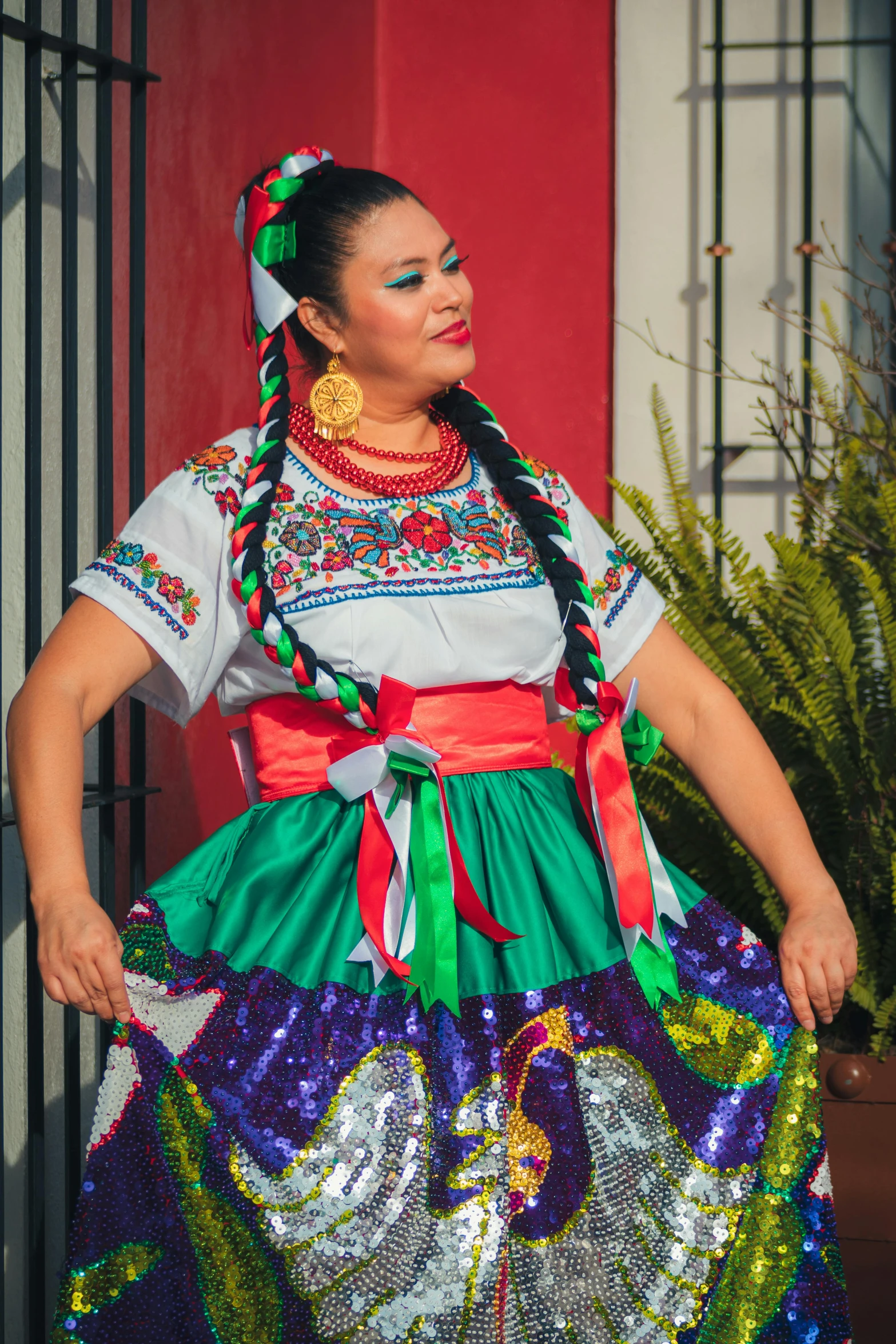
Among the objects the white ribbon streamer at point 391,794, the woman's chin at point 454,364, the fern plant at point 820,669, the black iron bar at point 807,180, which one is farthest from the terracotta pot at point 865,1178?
the black iron bar at point 807,180

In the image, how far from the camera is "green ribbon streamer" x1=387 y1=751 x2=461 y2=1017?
1491 mm

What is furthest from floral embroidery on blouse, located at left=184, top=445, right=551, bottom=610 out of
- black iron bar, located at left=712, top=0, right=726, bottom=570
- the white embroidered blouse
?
black iron bar, located at left=712, top=0, right=726, bottom=570

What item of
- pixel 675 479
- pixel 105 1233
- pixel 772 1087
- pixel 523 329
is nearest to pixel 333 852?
pixel 105 1233

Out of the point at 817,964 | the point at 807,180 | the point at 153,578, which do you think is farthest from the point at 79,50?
the point at 817,964

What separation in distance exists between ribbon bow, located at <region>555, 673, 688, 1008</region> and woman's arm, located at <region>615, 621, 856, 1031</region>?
0.10m

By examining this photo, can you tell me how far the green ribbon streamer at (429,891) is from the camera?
1.49 m

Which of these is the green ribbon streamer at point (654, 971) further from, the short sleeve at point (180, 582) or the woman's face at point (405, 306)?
the woman's face at point (405, 306)

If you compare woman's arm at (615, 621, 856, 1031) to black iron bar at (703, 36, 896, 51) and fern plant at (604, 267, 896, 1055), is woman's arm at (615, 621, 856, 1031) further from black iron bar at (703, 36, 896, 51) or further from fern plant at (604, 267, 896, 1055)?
black iron bar at (703, 36, 896, 51)

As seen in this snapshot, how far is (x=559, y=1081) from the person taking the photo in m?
1.47

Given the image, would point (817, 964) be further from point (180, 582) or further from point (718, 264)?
point (718, 264)

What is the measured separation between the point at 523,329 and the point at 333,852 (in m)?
1.83

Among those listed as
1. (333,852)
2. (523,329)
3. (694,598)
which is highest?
(523,329)

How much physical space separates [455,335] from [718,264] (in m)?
1.55

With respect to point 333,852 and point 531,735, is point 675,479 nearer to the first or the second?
point 531,735
